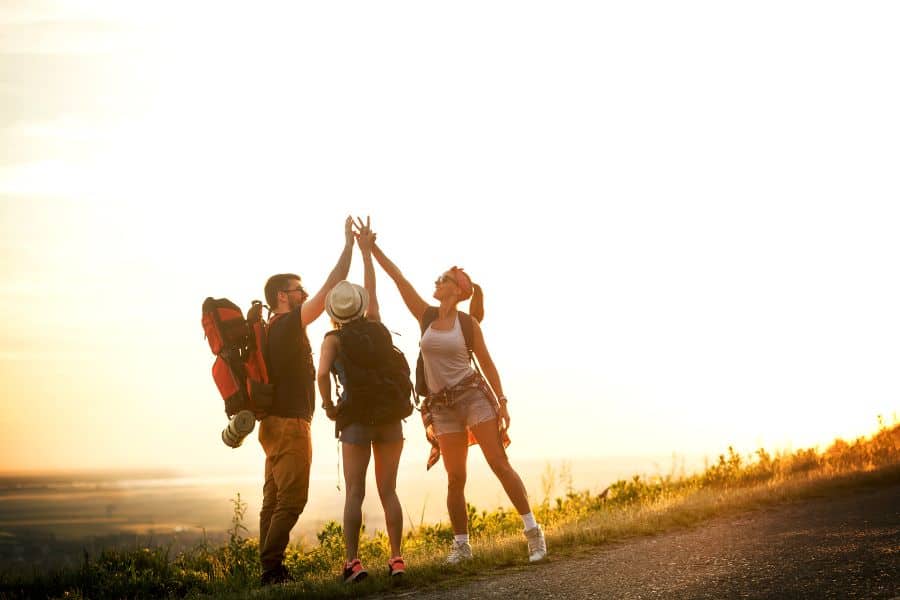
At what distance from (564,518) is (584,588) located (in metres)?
4.84

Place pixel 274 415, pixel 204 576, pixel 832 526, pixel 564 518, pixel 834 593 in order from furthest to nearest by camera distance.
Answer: pixel 564 518 < pixel 204 576 < pixel 832 526 < pixel 274 415 < pixel 834 593

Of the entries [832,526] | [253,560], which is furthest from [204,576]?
[832,526]

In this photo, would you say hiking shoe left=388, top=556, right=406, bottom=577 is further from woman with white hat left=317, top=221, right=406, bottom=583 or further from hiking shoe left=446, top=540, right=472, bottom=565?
hiking shoe left=446, top=540, right=472, bottom=565

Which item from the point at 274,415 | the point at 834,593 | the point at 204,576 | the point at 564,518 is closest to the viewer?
the point at 834,593

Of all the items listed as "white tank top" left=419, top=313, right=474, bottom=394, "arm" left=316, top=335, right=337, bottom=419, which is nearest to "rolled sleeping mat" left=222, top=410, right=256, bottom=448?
"arm" left=316, top=335, right=337, bottom=419

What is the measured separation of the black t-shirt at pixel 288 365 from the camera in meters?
8.57

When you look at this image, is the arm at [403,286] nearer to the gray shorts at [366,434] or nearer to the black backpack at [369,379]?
the black backpack at [369,379]

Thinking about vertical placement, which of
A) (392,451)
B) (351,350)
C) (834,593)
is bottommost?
(834,593)

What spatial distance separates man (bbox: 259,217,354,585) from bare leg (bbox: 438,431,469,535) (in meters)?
1.16

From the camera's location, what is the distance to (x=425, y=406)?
8805mm

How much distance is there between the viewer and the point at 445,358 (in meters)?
8.66

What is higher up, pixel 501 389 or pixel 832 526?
pixel 501 389

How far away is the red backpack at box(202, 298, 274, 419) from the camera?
8.43 metres

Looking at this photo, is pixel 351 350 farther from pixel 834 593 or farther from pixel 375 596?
pixel 834 593
